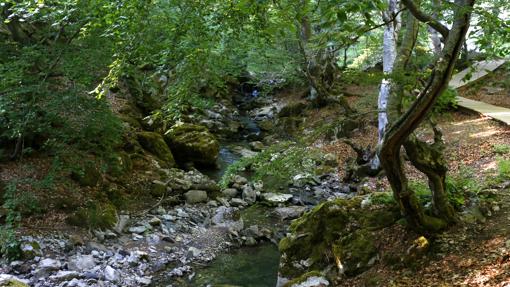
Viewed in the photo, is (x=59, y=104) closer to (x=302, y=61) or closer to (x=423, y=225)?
(x=423, y=225)

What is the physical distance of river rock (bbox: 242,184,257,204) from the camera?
1188 centimetres

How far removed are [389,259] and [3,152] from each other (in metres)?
8.52

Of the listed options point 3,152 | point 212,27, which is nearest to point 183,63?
point 212,27

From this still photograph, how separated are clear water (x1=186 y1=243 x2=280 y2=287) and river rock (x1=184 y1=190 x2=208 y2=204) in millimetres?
2771

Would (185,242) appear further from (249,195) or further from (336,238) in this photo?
(336,238)

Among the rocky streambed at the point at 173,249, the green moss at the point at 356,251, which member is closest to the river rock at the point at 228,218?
the rocky streambed at the point at 173,249

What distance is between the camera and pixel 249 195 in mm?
12039

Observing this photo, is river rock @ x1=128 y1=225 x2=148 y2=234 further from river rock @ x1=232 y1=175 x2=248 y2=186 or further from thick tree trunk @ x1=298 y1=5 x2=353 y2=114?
thick tree trunk @ x1=298 y1=5 x2=353 y2=114

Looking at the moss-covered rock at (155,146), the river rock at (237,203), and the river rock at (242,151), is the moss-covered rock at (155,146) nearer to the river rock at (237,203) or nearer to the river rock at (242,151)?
the river rock at (237,203)

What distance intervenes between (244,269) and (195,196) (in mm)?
3711

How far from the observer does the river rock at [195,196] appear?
11.4 m

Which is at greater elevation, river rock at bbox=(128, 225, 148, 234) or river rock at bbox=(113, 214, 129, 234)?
river rock at bbox=(113, 214, 129, 234)

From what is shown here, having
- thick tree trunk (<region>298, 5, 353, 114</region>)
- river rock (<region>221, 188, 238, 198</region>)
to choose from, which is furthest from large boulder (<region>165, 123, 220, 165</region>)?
thick tree trunk (<region>298, 5, 353, 114</region>)

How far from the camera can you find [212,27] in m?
4.71
